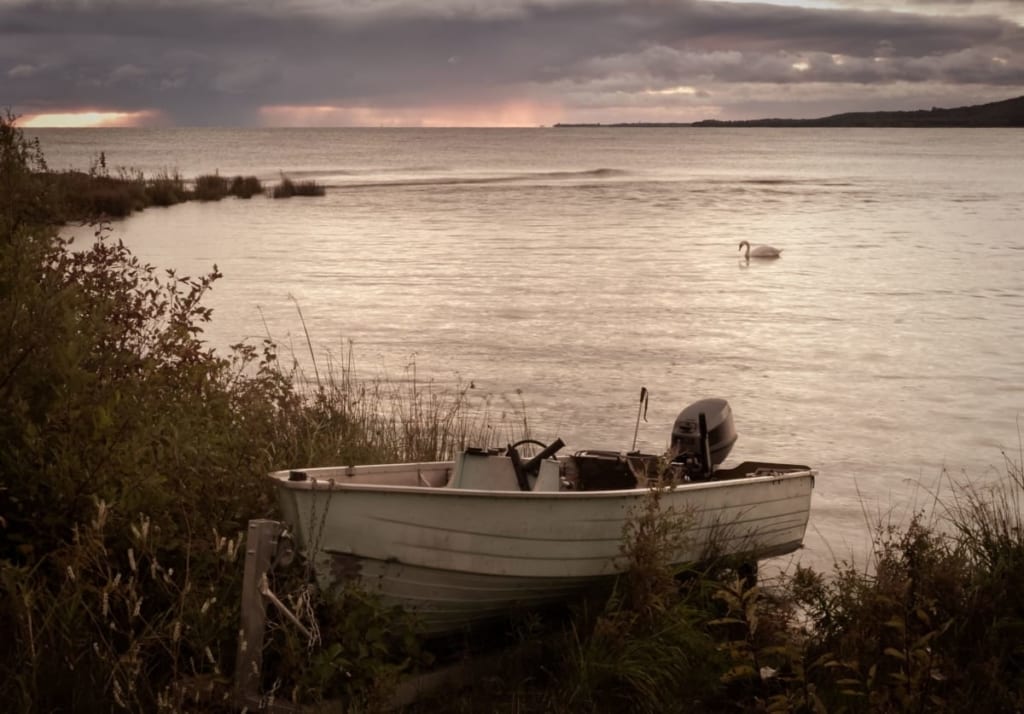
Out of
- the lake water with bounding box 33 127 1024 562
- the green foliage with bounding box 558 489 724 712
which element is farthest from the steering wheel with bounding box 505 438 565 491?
the lake water with bounding box 33 127 1024 562

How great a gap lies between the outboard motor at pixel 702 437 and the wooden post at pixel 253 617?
3385 mm

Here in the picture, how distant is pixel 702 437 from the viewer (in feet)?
28.6

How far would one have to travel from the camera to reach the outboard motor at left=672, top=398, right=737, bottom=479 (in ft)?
28.5

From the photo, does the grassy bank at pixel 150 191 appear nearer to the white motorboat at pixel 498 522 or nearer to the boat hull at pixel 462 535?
the white motorboat at pixel 498 522

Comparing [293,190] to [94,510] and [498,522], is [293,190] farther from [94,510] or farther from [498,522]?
[498,522]

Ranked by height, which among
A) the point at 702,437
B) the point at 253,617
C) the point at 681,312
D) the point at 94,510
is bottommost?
the point at 681,312

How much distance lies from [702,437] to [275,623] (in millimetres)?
3713

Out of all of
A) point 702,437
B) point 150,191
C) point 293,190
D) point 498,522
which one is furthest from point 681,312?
point 293,190

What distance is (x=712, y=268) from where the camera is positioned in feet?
113

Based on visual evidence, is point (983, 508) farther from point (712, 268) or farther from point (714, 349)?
point (712, 268)

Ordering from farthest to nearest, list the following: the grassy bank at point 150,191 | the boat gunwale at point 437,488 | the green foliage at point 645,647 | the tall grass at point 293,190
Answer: the tall grass at point 293,190 < the grassy bank at point 150,191 < the green foliage at point 645,647 < the boat gunwale at point 437,488

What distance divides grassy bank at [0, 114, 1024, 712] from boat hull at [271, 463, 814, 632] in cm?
16

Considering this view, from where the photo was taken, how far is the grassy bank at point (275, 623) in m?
5.93

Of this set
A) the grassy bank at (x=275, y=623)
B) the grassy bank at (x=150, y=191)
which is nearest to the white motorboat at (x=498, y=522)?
the grassy bank at (x=275, y=623)
